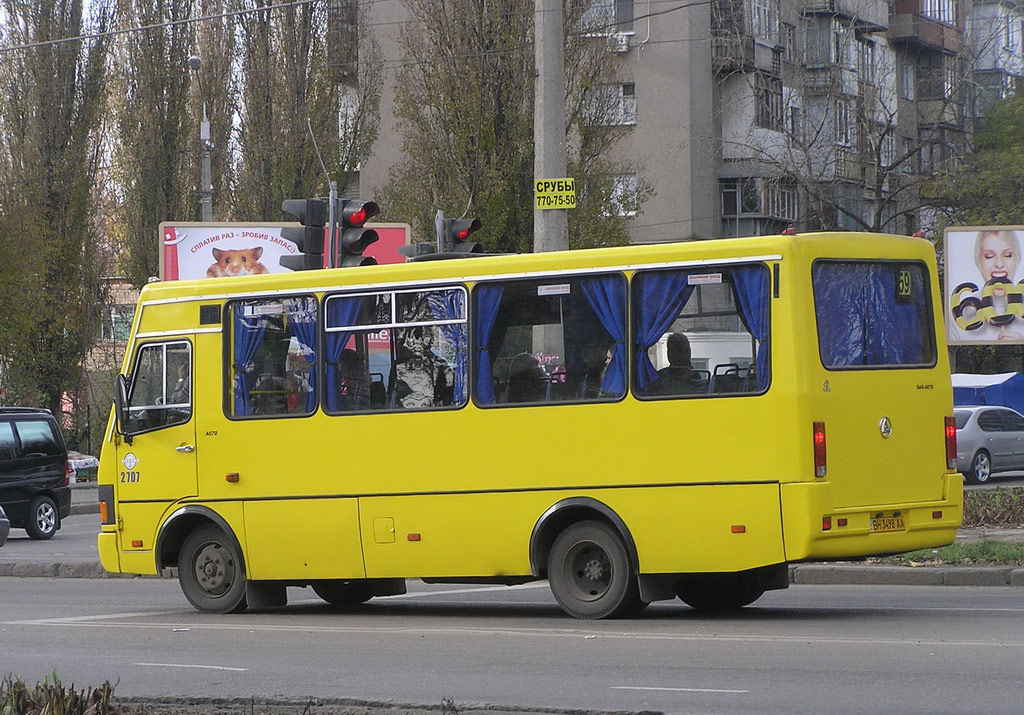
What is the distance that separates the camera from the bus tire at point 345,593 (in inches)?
572

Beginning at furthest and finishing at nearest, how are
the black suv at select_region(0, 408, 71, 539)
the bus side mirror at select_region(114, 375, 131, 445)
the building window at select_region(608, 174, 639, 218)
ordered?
1. the building window at select_region(608, 174, 639, 218)
2. the black suv at select_region(0, 408, 71, 539)
3. the bus side mirror at select_region(114, 375, 131, 445)

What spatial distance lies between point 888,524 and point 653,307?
88.3 inches

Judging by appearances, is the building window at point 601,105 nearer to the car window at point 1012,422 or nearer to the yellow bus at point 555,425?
the car window at point 1012,422

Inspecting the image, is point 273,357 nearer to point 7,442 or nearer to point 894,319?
point 894,319

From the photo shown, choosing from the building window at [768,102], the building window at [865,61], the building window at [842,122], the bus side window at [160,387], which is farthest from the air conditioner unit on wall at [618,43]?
the bus side window at [160,387]

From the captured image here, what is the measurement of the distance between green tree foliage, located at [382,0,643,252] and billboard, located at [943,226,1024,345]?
39.0 feet

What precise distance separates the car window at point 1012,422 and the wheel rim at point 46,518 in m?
18.8

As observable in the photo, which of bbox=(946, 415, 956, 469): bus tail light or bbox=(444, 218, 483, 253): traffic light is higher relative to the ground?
bbox=(444, 218, 483, 253): traffic light

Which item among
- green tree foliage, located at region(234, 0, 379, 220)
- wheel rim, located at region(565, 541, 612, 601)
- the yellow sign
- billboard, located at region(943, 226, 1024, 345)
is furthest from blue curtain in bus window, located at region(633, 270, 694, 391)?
green tree foliage, located at region(234, 0, 379, 220)

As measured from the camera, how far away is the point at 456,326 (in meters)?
12.8

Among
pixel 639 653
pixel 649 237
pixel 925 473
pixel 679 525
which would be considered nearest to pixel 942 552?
pixel 925 473

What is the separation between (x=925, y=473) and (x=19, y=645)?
257 inches

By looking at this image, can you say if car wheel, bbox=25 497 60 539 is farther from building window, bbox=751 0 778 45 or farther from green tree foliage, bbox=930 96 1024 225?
green tree foliage, bbox=930 96 1024 225

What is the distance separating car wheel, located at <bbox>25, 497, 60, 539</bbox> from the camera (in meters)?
26.4
